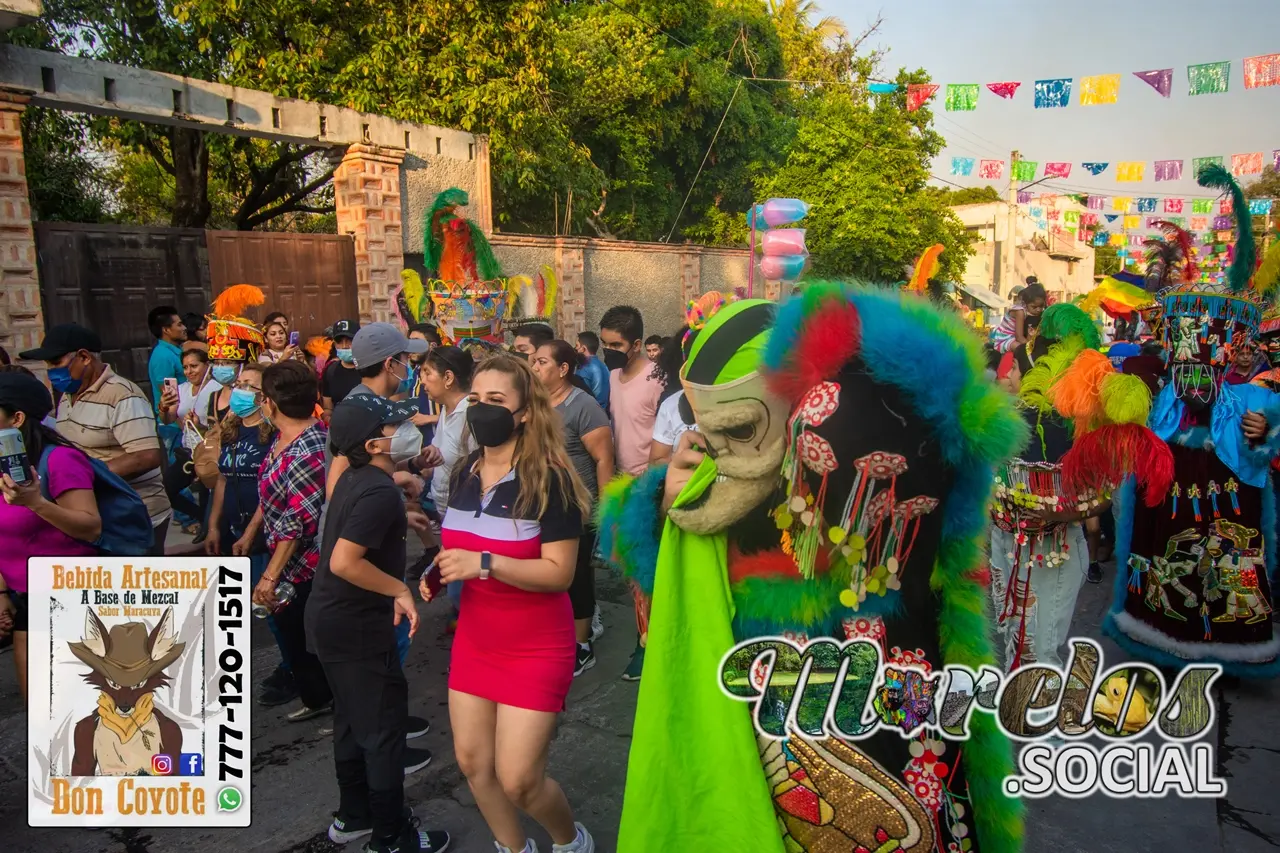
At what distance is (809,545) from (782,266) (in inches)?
78.9

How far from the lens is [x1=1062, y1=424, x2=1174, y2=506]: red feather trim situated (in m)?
3.18

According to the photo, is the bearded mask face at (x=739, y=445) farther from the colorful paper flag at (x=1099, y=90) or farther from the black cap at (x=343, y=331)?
the colorful paper flag at (x=1099, y=90)

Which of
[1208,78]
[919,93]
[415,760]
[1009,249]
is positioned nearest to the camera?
[415,760]

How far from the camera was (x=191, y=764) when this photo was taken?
3.19m

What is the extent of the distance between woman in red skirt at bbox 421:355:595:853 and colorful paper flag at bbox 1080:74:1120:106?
14.0 metres

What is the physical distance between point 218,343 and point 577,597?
3152 millimetres

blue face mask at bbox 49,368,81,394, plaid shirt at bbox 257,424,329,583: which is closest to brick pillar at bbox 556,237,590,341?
blue face mask at bbox 49,368,81,394

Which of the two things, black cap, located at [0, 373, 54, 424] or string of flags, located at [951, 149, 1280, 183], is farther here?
string of flags, located at [951, 149, 1280, 183]

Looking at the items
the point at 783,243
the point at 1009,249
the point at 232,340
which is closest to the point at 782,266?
the point at 783,243

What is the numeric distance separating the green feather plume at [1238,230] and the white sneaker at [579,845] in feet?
12.9

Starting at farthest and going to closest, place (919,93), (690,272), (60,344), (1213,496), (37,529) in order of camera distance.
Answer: (690,272) → (919,93) → (60,344) → (1213,496) → (37,529)

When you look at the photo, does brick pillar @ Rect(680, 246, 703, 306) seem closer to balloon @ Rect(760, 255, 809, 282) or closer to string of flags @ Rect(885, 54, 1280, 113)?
string of flags @ Rect(885, 54, 1280, 113)

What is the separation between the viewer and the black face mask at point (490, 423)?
2.57m

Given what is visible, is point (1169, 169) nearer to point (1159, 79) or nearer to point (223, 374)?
point (1159, 79)
